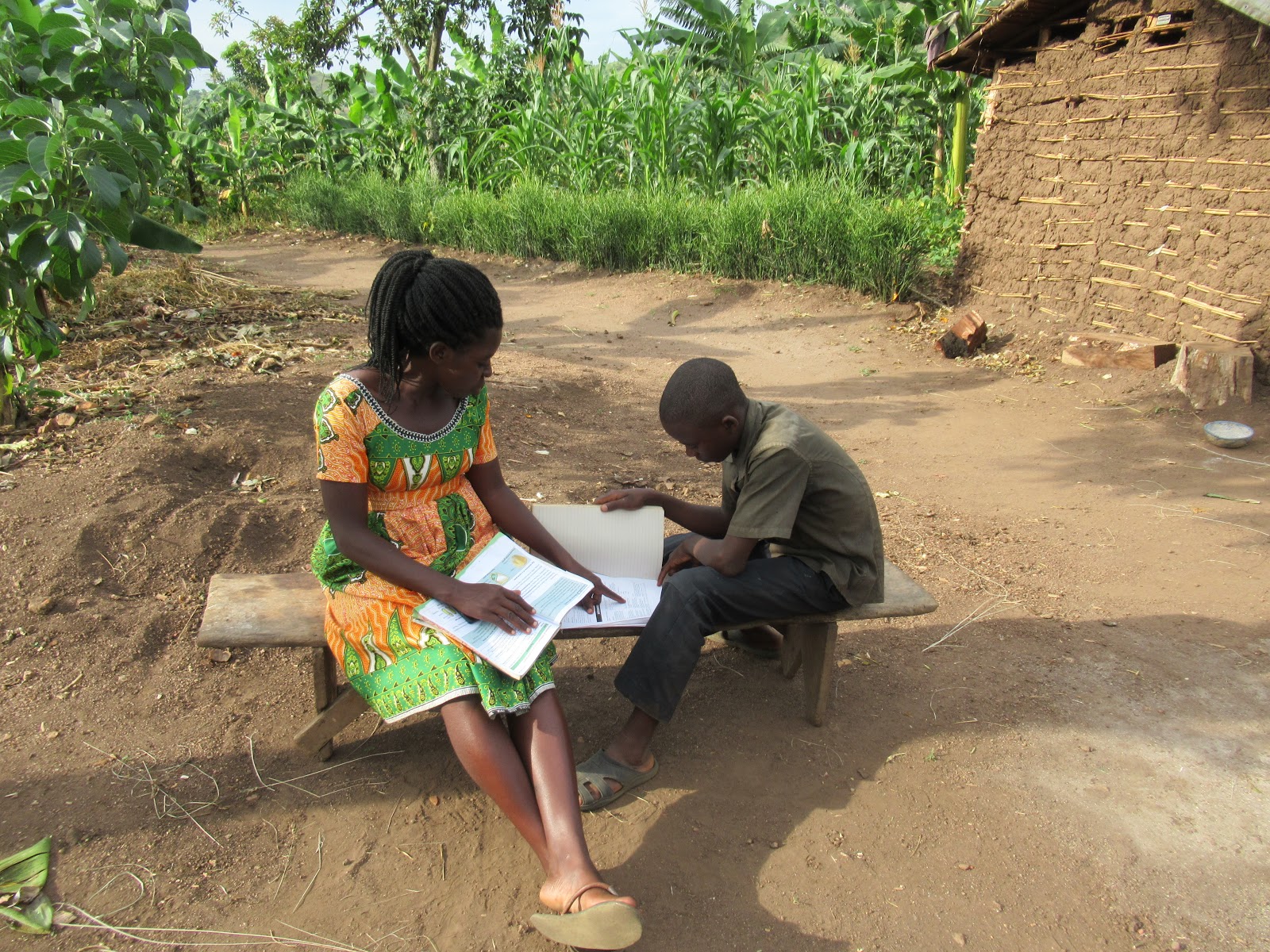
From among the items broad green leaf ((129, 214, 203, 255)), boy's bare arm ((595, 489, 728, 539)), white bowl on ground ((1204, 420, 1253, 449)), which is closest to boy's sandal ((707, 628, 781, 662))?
boy's bare arm ((595, 489, 728, 539))

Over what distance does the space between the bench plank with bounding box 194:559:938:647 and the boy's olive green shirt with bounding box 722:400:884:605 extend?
90mm

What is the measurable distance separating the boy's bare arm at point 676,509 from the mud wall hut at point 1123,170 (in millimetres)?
4888

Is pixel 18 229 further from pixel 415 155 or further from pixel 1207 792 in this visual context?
pixel 415 155

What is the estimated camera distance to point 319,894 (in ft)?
6.73

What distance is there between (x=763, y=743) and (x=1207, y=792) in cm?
120

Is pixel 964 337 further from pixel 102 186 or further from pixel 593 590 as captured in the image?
pixel 102 186

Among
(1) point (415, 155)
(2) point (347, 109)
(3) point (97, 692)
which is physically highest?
(2) point (347, 109)

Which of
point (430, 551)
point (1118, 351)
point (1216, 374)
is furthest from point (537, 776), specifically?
point (1118, 351)

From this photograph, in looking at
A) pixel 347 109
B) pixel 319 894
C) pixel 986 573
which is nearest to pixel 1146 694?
pixel 986 573

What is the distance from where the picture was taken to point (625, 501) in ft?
8.59

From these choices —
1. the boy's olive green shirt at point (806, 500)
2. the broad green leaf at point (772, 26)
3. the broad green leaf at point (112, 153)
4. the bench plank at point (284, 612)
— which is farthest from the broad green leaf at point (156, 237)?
the broad green leaf at point (772, 26)

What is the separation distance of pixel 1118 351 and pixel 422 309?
5.92m

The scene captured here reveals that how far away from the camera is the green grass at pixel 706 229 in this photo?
807 cm

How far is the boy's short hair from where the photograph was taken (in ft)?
7.62
